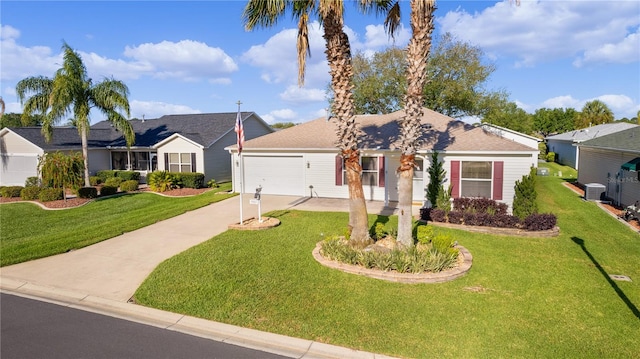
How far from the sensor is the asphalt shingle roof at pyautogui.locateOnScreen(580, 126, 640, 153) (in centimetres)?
1700

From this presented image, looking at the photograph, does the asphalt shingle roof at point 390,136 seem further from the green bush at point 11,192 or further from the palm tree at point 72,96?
the green bush at point 11,192

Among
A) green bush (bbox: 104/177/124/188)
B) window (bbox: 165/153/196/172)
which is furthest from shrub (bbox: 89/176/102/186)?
window (bbox: 165/153/196/172)

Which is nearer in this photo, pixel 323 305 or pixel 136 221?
pixel 323 305

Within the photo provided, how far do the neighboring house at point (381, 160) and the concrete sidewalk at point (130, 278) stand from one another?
3.12 metres

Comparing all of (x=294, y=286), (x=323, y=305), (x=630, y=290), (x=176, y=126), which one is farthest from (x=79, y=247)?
(x=176, y=126)

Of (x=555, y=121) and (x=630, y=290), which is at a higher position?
(x=555, y=121)

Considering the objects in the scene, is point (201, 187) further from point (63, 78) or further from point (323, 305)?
point (323, 305)

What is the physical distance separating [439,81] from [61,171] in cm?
2860

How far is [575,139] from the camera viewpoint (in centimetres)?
3400

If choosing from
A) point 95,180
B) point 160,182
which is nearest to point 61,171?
point 160,182

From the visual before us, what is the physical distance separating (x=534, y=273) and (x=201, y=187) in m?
19.5

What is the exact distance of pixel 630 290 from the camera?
8.12 m

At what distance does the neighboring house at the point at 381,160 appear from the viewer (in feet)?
51.3

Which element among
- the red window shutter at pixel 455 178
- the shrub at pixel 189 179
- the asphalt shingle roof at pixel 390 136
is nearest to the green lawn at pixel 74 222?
the shrub at pixel 189 179
